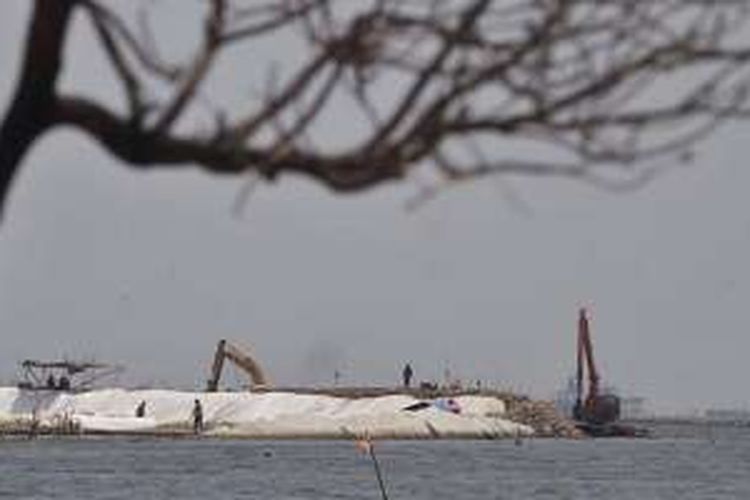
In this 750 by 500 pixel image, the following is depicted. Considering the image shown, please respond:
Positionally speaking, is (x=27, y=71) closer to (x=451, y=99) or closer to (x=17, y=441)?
(x=451, y=99)

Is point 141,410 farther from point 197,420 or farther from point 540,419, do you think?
point 540,419

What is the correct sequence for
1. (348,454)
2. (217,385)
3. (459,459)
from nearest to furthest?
(459,459) < (348,454) < (217,385)

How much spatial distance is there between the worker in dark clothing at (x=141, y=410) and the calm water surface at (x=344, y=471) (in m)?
10.5

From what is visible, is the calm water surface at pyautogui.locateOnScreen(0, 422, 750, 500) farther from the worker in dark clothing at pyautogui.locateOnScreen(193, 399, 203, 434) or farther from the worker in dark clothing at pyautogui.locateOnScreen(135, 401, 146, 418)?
the worker in dark clothing at pyautogui.locateOnScreen(135, 401, 146, 418)

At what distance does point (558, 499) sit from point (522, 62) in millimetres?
66856

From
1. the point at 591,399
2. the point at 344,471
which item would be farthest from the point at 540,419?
the point at 344,471

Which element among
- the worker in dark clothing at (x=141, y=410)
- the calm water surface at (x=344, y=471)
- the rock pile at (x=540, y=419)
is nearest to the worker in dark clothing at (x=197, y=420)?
the calm water surface at (x=344, y=471)

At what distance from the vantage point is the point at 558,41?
527cm

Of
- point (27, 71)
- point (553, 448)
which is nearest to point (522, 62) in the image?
point (27, 71)

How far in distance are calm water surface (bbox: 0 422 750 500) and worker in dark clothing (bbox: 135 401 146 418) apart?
1046 centimetres

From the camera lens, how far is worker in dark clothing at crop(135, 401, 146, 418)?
141m

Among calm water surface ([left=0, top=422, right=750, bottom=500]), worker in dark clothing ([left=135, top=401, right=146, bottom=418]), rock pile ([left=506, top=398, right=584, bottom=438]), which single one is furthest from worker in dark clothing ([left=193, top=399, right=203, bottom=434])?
rock pile ([left=506, top=398, right=584, bottom=438])

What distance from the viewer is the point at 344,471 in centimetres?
9006

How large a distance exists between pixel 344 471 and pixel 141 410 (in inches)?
2121
